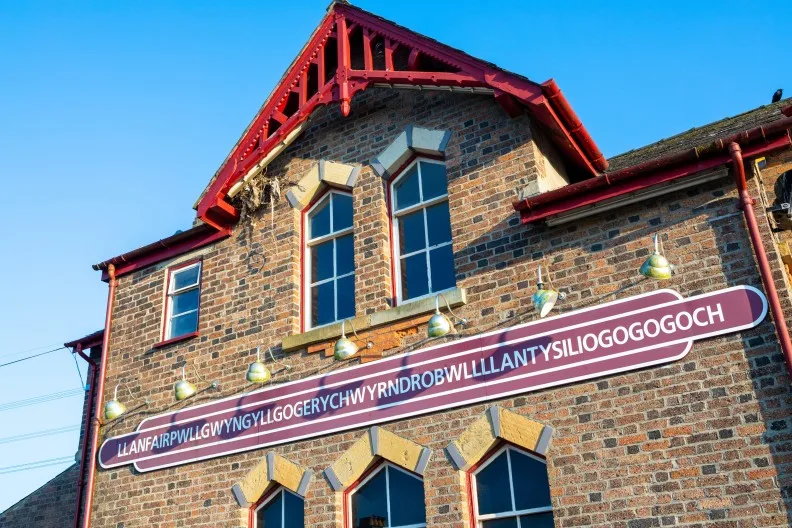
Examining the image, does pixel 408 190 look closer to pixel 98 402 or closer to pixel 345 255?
pixel 345 255

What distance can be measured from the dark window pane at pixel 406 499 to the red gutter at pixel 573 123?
4.43 meters

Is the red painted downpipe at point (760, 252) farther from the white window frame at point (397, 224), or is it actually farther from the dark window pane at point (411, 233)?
the dark window pane at point (411, 233)

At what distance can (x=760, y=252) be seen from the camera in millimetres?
7605

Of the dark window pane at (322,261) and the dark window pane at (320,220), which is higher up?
the dark window pane at (320,220)

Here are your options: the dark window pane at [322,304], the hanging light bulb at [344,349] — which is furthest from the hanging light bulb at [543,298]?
the dark window pane at [322,304]

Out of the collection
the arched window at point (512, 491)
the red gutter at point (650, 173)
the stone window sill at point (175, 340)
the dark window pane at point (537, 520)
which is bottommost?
the dark window pane at point (537, 520)

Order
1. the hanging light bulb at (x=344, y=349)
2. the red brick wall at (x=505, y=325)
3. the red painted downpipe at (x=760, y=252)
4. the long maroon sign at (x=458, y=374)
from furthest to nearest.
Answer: the hanging light bulb at (x=344, y=349) < the long maroon sign at (x=458, y=374) < the red brick wall at (x=505, y=325) < the red painted downpipe at (x=760, y=252)

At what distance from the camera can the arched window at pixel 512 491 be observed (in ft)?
26.9

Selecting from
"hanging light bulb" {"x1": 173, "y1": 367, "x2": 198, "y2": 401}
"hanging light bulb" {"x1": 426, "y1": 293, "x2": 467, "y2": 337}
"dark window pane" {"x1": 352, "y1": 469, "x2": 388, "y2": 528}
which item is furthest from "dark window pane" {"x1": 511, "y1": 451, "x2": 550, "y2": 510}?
"hanging light bulb" {"x1": 173, "y1": 367, "x2": 198, "y2": 401}

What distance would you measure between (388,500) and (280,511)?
5.12ft

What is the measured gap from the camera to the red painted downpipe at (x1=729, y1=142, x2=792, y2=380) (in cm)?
721

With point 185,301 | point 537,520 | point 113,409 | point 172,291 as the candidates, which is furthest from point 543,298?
point 113,409

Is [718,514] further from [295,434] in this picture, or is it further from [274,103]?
[274,103]

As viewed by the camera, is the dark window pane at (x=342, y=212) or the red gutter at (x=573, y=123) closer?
the red gutter at (x=573, y=123)
